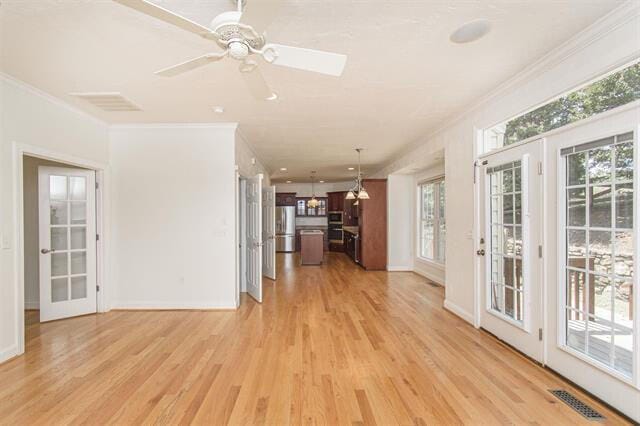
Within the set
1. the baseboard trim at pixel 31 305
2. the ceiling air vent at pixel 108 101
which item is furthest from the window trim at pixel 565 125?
the baseboard trim at pixel 31 305

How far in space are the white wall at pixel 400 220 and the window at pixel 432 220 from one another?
0.34 meters

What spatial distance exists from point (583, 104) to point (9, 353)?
5531 millimetres

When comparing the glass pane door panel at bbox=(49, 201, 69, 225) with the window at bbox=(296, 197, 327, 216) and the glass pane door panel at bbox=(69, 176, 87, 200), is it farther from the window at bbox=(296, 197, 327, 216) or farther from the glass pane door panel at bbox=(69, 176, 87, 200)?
the window at bbox=(296, 197, 327, 216)

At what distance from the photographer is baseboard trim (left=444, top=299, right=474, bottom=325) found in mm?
3811

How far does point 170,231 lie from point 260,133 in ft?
6.62

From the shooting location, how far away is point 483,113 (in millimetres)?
3502

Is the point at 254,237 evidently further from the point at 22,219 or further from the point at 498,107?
the point at 498,107

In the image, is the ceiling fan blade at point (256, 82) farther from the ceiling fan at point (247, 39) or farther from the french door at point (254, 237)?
the french door at point (254, 237)

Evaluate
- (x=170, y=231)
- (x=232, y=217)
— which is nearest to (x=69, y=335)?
(x=170, y=231)

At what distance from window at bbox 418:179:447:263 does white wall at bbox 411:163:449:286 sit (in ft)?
0.39

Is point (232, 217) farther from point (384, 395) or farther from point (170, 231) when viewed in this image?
point (384, 395)

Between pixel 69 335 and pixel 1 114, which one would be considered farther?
pixel 69 335

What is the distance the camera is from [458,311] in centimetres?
408

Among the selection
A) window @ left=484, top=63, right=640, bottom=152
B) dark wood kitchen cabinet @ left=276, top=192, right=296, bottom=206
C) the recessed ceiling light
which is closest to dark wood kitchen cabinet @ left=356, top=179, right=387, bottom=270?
window @ left=484, top=63, right=640, bottom=152
